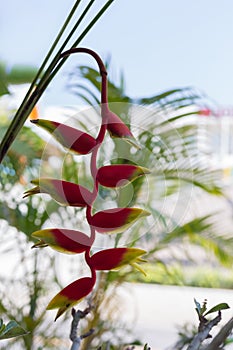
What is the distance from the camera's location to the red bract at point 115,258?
347mm

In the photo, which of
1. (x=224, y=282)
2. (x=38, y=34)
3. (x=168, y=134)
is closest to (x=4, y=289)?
(x=168, y=134)

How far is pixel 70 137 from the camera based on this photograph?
356 mm

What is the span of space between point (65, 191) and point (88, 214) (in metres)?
0.02

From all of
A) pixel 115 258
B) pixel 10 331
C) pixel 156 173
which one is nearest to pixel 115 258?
pixel 115 258

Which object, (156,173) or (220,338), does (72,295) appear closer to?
(220,338)

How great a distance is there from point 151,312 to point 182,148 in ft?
8.94

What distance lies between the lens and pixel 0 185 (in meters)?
1.62

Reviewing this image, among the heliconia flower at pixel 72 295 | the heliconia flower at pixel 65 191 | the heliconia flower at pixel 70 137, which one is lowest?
the heliconia flower at pixel 72 295

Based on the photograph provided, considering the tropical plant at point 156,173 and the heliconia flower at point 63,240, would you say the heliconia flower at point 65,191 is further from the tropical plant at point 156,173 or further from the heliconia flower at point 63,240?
the tropical plant at point 156,173

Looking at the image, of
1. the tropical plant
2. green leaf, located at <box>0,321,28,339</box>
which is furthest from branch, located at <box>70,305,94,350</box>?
the tropical plant

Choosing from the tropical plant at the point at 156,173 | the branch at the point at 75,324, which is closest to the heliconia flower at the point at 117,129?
the branch at the point at 75,324

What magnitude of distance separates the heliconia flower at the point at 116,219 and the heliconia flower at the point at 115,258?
13 millimetres

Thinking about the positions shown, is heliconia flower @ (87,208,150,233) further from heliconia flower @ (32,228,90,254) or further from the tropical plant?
the tropical plant

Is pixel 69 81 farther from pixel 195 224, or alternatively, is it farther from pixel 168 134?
pixel 195 224
